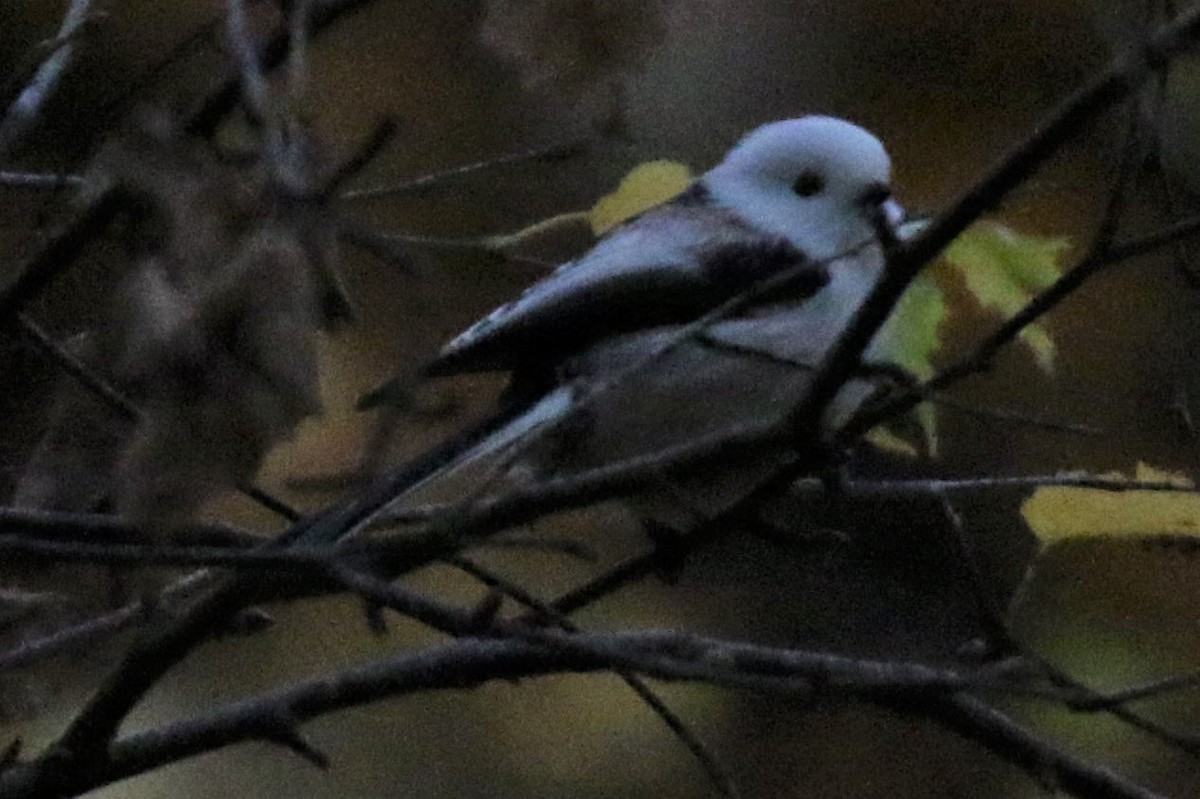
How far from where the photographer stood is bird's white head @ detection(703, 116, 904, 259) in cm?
67

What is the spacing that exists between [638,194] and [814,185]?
82 millimetres

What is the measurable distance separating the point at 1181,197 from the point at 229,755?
0.60 metres

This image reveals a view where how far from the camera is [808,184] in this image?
0.69 m

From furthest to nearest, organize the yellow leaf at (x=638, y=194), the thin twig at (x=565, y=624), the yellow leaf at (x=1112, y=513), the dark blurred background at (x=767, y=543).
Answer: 1. the dark blurred background at (x=767, y=543)
2. the yellow leaf at (x=638, y=194)
3. the yellow leaf at (x=1112, y=513)
4. the thin twig at (x=565, y=624)

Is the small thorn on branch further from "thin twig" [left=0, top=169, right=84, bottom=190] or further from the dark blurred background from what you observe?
the dark blurred background

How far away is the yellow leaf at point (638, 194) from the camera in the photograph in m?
0.65

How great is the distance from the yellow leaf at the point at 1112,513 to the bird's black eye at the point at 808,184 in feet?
0.61

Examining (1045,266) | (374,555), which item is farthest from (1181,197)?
(374,555)

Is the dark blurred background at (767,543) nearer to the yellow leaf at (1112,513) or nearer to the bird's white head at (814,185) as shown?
the bird's white head at (814,185)

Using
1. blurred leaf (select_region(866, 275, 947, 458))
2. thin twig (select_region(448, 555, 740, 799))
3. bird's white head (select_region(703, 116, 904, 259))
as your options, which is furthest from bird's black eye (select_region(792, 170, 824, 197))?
thin twig (select_region(448, 555, 740, 799))

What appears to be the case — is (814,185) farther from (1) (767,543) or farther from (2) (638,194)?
(1) (767,543)

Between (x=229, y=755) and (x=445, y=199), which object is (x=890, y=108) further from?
(x=229, y=755)

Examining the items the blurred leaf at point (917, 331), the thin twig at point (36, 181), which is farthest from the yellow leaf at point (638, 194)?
the thin twig at point (36, 181)

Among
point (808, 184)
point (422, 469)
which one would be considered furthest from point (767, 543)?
point (422, 469)
